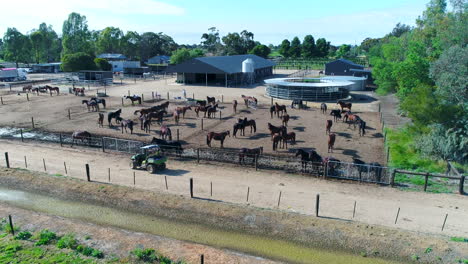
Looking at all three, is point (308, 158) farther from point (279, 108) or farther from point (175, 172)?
point (279, 108)

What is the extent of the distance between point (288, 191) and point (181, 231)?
564cm

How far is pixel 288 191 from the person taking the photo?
56.0 feet

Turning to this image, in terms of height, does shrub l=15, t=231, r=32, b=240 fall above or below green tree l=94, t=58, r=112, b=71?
below

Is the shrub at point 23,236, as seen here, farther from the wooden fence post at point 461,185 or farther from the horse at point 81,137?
the wooden fence post at point 461,185

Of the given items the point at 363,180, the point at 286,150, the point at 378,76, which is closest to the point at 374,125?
the point at 286,150

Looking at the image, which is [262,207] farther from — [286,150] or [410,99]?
[410,99]

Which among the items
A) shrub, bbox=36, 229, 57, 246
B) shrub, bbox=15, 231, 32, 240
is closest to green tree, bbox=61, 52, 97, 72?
shrub, bbox=15, 231, 32, 240

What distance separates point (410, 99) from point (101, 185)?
2181 cm

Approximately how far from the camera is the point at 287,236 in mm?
13688

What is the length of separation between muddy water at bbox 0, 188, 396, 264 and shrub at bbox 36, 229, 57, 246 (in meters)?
2.30

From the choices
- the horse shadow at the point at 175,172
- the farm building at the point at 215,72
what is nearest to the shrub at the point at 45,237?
the horse shadow at the point at 175,172

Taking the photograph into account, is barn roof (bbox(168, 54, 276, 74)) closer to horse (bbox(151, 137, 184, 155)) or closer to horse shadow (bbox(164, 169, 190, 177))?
horse (bbox(151, 137, 184, 155))

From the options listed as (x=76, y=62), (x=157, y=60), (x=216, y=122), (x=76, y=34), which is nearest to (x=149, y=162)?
(x=216, y=122)

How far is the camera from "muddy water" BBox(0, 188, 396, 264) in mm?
12656
